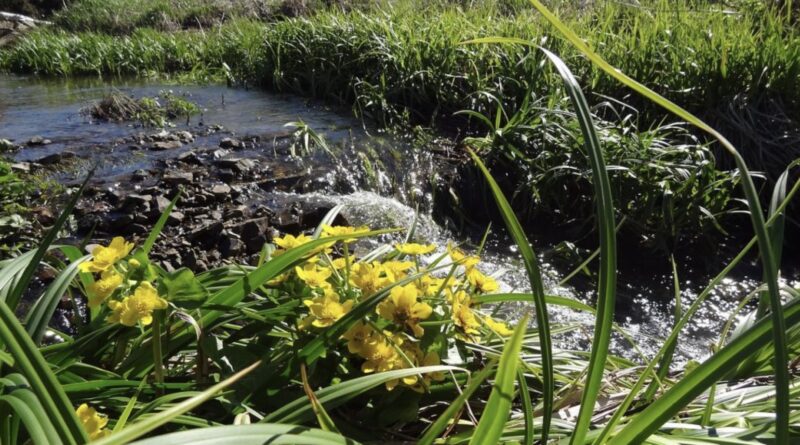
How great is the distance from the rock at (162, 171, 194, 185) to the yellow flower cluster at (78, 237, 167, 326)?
297 centimetres

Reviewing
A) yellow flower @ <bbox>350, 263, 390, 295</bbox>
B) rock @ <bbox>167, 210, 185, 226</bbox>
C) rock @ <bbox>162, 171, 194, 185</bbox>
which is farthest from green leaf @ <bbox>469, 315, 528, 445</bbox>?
rock @ <bbox>162, 171, 194, 185</bbox>

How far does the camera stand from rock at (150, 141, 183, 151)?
193 inches

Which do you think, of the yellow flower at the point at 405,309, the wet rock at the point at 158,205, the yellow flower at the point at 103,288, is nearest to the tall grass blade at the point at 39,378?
the yellow flower at the point at 103,288

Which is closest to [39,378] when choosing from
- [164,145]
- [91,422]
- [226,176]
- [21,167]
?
[91,422]

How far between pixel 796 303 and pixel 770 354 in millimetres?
690

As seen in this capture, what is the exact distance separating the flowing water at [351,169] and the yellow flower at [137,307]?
1.34m

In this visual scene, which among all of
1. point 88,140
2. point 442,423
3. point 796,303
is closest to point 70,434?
point 442,423

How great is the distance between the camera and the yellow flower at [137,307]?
41.2 inches

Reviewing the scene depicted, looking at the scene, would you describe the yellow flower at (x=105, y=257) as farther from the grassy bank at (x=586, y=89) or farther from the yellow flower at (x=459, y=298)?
the grassy bank at (x=586, y=89)

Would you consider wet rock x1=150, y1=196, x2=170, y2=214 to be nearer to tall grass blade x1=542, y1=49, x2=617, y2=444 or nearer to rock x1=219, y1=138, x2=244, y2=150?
rock x1=219, y1=138, x2=244, y2=150

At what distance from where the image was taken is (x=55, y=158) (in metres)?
4.50

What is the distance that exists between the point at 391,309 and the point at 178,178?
321cm

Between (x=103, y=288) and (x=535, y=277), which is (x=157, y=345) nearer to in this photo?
(x=103, y=288)

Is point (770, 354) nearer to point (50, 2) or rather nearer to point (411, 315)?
point (411, 315)
